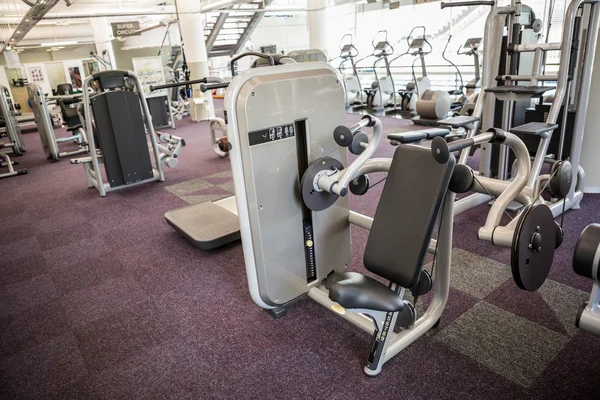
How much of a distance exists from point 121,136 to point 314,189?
3.22 m

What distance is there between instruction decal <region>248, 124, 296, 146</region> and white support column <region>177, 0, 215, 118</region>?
7261mm

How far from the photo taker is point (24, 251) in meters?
3.28

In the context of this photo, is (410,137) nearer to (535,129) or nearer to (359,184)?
(359,184)

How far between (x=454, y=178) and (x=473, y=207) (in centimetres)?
209

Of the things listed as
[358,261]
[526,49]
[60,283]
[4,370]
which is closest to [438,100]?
[526,49]

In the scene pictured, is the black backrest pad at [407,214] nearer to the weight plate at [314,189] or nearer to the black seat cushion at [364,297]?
the black seat cushion at [364,297]

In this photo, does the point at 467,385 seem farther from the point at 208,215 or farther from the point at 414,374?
the point at 208,215

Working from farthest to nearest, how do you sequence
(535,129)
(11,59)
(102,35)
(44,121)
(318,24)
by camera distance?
(102,35)
(11,59)
(318,24)
(44,121)
(535,129)

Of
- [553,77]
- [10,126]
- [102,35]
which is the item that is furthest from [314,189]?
[102,35]

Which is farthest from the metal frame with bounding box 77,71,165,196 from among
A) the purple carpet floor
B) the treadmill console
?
the treadmill console

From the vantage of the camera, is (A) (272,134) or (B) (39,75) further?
(B) (39,75)

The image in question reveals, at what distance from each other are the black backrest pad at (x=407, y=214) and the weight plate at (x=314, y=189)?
35 cm

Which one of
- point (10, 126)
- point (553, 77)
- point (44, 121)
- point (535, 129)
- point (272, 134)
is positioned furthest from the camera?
point (10, 126)

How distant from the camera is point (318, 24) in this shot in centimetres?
920
